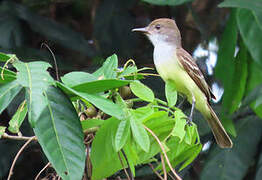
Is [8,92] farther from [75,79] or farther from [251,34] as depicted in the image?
[251,34]

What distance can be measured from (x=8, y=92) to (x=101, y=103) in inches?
15.4

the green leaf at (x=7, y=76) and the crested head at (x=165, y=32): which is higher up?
the green leaf at (x=7, y=76)

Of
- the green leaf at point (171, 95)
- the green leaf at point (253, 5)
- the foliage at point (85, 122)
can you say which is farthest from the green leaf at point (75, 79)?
the green leaf at point (253, 5)

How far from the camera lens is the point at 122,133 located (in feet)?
6.66

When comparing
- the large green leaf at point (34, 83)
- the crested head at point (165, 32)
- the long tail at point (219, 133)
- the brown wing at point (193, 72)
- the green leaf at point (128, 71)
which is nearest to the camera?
the large green leaf at point (34, 83)

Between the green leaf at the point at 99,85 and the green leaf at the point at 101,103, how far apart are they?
29 mm

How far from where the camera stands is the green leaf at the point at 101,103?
196cm

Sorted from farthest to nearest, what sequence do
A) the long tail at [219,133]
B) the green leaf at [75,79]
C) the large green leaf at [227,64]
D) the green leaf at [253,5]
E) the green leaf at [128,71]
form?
the large green leaf at [227,64] < the green leaf at [253,5] < the long tail at [219,133] < the green leaf at [128,71] < the green leaf at [75,79]

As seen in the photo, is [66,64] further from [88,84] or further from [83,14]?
[88,84]

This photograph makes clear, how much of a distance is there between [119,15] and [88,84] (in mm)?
3589

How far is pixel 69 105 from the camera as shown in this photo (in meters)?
2.09

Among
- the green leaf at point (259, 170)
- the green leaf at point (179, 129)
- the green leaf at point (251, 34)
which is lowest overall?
the green leaf at point (259, 170)

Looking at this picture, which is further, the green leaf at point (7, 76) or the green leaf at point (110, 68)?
the green leaf at point (110, 68)

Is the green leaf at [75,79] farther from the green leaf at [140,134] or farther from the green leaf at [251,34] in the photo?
the green leaf at [251,34]
